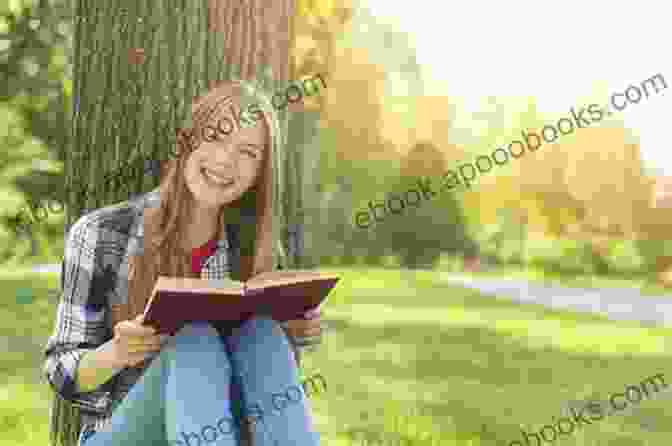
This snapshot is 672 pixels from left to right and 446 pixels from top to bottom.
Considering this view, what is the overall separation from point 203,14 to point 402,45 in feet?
33.0

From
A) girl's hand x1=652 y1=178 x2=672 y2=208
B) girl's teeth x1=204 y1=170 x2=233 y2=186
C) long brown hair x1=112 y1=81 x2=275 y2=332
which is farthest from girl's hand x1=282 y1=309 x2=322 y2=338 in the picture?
girl's hand x1=652 y1=178 x2=672 y2=208

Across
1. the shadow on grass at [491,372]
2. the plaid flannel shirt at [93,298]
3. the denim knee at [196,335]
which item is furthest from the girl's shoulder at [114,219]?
the shadow on grass at [491,372]

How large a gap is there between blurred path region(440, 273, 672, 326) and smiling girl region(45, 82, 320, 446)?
283 inches

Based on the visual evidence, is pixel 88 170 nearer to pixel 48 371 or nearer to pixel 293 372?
pixel 48 371

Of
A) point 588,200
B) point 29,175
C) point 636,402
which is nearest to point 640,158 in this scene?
point 588,200

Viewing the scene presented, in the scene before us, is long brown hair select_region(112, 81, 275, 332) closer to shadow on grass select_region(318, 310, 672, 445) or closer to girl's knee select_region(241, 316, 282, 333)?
girl's knee select_region(241, 316, 282, 333)

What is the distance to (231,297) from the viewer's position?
7.29ft

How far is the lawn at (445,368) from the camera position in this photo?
16.1 feet

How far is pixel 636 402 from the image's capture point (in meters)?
5.75

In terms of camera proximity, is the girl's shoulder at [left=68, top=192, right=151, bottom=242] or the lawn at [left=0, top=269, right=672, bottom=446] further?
the lawn at [left=0, top=269, right=672, bottom=446]

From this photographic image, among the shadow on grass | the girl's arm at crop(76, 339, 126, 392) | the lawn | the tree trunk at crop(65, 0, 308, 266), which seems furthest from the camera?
the shadow on grass

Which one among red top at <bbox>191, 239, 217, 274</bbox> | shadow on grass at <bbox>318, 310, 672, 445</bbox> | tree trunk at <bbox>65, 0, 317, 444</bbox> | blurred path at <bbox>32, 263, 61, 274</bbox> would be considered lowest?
shadow on grass at <bbox>318, 310, 672, 445</bbox>

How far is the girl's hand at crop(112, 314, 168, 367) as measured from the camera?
7.58ft

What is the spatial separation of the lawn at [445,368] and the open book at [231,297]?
7.42ft
